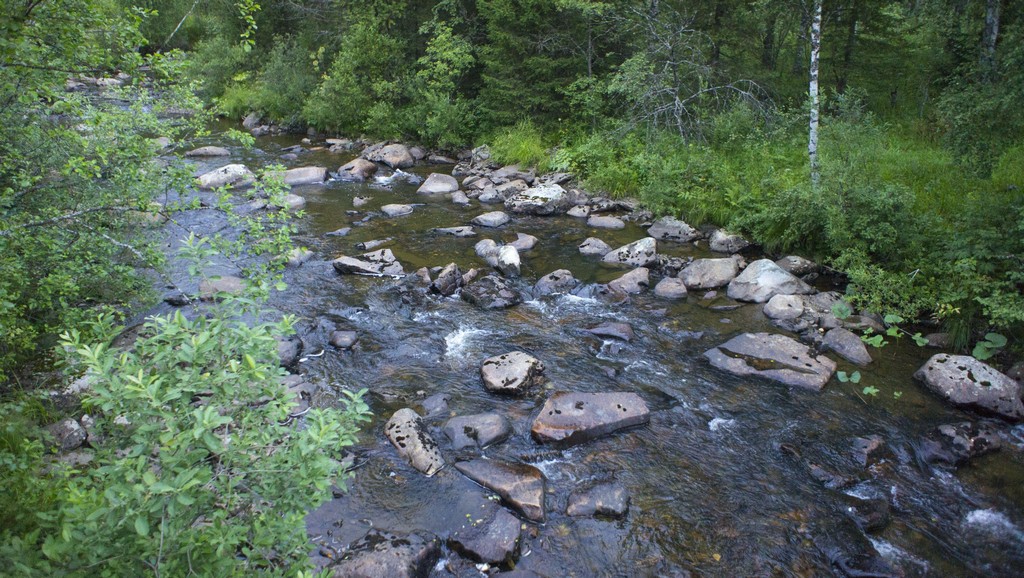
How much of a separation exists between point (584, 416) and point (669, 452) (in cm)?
106

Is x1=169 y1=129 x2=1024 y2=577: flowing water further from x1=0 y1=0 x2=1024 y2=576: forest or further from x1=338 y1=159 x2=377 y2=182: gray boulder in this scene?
x1=338 y1=159 x2=377 y2=182: gray boulder

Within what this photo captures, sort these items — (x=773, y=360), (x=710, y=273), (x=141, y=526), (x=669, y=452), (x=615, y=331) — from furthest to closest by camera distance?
(x=710, y=273)
(x=615, y=331)
(x=773, y=360)
(x=669, y=452)
(x=141, y=526)

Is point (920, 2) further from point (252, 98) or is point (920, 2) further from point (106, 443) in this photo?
point (252, 98)

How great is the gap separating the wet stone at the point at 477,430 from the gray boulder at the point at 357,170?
44.0ft

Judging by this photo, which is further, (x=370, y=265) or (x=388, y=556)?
(x=370, y=265)

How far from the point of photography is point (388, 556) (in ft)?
17.3

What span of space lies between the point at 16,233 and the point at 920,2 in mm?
18100

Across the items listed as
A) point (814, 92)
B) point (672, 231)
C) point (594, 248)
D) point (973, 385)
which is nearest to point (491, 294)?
point (594, 248)

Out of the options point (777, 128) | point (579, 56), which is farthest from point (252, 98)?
point (777, 128)

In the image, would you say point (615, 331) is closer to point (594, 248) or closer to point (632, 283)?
point (632, 283)

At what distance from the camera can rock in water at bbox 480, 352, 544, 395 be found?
8.02 meters

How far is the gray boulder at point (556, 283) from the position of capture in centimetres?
1132

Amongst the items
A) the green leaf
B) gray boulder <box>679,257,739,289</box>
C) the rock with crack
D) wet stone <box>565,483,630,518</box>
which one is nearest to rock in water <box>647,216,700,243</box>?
gray boulder <box>679,257,739,289</box>

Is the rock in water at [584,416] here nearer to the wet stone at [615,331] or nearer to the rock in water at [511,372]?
the rock in water at [511,372]
